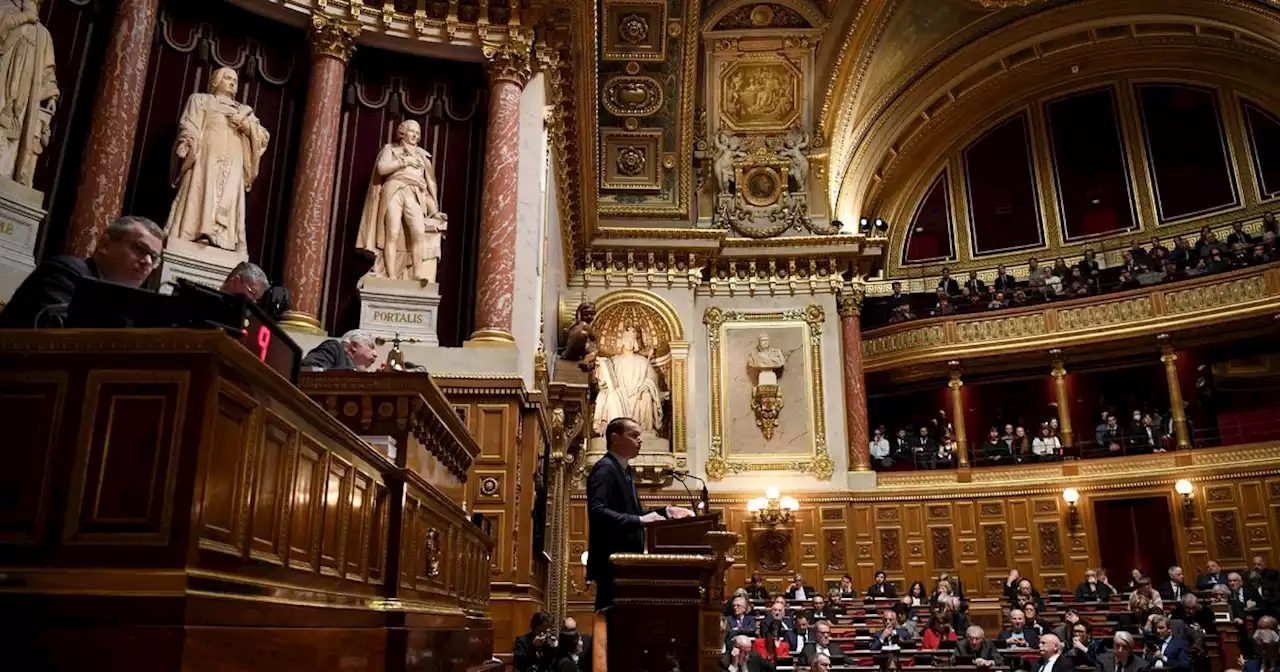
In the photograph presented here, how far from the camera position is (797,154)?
18562 mm

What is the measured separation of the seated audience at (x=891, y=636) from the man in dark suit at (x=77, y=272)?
33.7ft

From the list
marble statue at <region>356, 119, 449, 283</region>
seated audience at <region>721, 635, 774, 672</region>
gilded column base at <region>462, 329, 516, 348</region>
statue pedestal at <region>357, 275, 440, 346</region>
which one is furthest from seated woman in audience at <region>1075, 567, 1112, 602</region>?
marble statue at <region>356, 119, 449, 283</region>

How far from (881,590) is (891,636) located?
4.14 m

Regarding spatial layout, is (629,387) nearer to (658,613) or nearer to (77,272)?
(658,613)

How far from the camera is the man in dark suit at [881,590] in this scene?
51.3 feet

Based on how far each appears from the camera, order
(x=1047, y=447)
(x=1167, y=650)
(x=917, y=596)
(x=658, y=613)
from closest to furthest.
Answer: (x=658, y=613)
(x=1167, y=650)
(x=917, y=596)
(x=1047, y=447)

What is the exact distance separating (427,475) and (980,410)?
778 inches

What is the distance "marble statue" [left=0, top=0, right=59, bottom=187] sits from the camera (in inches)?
257

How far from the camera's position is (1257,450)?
624 inches

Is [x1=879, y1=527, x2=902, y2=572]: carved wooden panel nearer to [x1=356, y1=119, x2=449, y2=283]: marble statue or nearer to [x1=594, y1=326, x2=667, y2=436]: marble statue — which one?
[x1=594, y1=326, x2=667, y2=436]: marble statue

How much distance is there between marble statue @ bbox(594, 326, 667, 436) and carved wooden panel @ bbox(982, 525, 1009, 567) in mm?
6623

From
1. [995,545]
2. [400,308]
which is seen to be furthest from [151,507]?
[995,545]

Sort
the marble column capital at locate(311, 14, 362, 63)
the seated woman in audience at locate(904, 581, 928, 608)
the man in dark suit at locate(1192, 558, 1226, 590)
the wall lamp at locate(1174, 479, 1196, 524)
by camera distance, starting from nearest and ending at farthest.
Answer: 1. the marble column capital at locate(311, 14, 362, 63)
2. the man in dark suit at locate(1192, 558, 1226, 590)
3. the seated woman in audience at locate(904, 581, 928, 608)
4. the wall lamp at locate(1174, 479, 1196, 524)

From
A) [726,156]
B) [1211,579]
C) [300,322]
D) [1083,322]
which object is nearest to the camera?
[300,322]
